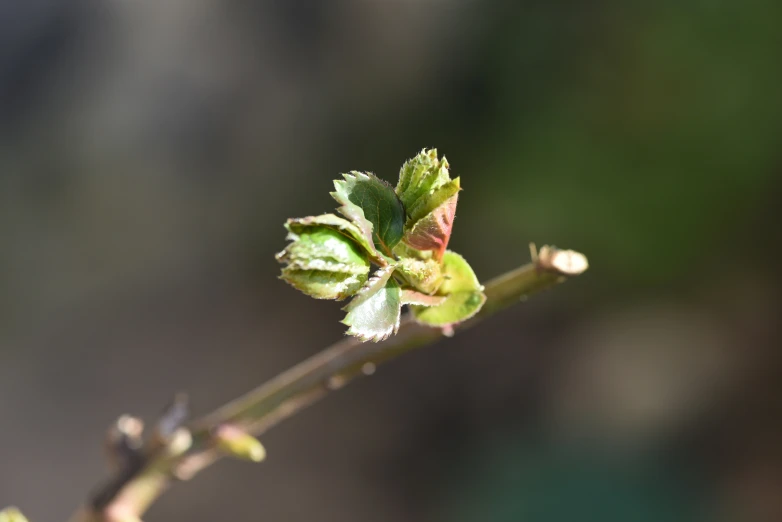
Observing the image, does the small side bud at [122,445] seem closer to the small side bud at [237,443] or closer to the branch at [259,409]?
the branch at [259,409]

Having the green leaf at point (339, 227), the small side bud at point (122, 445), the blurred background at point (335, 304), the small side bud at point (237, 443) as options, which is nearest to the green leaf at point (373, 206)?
the green leaf at point (339, 227)

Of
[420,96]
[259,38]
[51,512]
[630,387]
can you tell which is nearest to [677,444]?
[630,387]

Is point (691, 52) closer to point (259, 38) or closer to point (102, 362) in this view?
point (259, 38)

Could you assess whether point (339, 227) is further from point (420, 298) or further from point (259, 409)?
point (259, 409)

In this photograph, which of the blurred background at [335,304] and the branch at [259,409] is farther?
the blurred background at [335,304]

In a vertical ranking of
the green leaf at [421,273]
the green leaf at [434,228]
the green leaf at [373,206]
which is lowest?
the green leaf at [421,273]

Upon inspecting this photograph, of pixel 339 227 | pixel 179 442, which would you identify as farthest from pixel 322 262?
pixel 179 442

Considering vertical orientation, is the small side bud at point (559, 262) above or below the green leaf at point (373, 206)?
below
